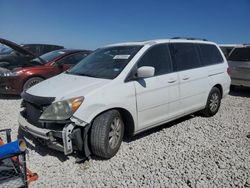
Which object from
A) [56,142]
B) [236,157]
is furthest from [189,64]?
[56,142]

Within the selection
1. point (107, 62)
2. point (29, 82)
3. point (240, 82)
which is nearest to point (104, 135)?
point (107, 62)

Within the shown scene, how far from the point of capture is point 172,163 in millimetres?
3758

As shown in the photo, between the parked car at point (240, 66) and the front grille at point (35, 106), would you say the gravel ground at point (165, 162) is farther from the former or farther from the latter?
the parked car at point (240, 66)

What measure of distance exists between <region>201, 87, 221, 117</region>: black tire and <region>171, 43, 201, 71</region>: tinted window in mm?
828

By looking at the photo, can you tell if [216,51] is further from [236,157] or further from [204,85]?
[236,157]

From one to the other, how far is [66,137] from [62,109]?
385mm

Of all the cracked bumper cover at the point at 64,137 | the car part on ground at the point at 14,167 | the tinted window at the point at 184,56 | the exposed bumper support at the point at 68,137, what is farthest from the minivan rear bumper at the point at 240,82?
the car part on ground at the point at 14,167

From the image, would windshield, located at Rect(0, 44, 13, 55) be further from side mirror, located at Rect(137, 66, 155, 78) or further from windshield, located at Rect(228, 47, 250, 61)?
windshield, located at Rect(228, 47, 250, 61)

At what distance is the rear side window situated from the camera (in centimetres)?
573

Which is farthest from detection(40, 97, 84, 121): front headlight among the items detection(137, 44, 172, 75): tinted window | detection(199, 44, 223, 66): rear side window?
detection(199, 44, 223, 66): rear side window

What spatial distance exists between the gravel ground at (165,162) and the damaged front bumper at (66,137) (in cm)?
34

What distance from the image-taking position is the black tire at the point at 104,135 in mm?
3607

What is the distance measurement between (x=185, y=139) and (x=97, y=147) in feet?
5.81

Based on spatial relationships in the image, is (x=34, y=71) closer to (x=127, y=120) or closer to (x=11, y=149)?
(x=127, y=120)
